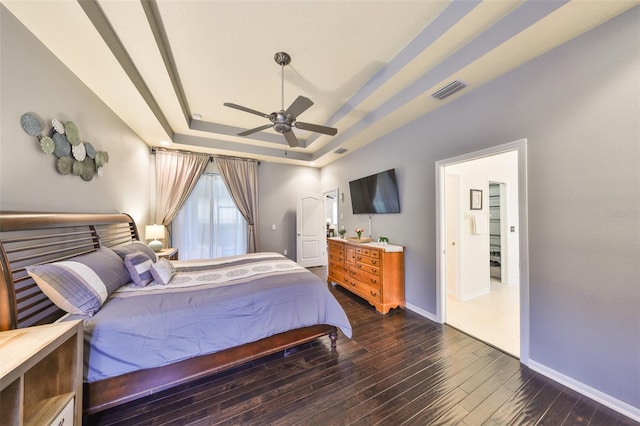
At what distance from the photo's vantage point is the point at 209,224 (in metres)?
4.66

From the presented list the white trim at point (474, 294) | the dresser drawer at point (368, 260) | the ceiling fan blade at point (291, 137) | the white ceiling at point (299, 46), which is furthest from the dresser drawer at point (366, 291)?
the white ceiling at point (299, 46)

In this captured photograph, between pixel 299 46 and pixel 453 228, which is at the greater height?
pixel 299 46

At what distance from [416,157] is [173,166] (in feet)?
14.7

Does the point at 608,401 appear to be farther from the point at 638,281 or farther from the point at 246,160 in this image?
the point at 246,160

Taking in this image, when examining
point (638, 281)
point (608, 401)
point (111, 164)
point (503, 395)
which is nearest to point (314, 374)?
point (503, 395)

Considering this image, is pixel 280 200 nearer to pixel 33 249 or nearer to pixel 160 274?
pixel 160 274

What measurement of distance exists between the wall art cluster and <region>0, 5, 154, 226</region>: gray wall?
4 centimetres

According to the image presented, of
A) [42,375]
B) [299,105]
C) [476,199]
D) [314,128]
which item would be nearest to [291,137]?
[314,128]

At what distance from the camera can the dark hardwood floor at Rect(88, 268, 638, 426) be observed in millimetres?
1473

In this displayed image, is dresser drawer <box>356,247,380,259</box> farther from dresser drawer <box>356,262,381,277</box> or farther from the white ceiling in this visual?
the white ceiling

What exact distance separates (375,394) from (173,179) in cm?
471

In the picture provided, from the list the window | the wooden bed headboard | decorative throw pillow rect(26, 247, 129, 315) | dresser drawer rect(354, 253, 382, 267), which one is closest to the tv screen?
dresser drawer rect(354, 253, 382, 267)

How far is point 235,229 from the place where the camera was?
16.1 ft

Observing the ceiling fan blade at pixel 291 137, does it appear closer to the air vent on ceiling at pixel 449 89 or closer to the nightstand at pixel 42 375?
the air vent on ceiling at pixel 449 89
